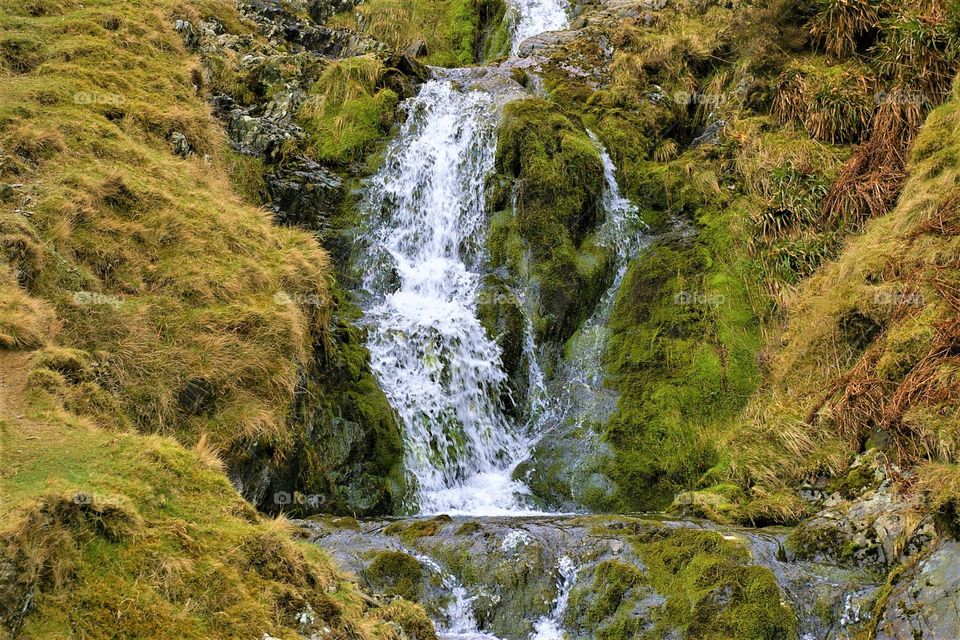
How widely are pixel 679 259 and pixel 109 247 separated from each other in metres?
9.19

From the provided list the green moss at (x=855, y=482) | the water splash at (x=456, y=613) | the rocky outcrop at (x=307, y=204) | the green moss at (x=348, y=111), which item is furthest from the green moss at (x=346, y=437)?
the green moss at (x=855, y=482)

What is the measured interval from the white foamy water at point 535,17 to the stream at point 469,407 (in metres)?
3.95

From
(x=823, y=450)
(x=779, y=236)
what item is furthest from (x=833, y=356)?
(x=779, y=236)

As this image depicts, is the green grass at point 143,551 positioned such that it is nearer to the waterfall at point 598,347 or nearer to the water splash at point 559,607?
the water splash at point 559,607

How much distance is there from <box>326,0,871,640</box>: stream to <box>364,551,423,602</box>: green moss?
0.07 m

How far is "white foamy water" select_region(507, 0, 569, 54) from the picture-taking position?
22.8 m

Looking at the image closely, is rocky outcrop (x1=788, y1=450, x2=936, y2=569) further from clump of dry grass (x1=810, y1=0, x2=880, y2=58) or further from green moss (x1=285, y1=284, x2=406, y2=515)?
clump of dry grass (x1=810, y1=0, x2=880, y2=58)

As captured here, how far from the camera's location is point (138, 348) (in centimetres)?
885

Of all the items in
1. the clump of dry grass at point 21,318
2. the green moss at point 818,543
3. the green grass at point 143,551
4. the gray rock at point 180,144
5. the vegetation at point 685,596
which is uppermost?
the gray rock at point 180,144

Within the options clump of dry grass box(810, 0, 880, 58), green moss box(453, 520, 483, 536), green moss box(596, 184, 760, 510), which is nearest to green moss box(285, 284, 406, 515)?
green moss box(453, 520, 483, 536)

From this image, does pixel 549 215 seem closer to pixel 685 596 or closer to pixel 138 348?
pixel 138 348

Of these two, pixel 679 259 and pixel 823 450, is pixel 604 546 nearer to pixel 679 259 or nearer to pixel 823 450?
pixel 823 450

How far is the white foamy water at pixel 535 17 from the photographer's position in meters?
22.8

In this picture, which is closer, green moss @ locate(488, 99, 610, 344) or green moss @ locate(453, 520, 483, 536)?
green moss @ locate(453, 520, 483, 536)
